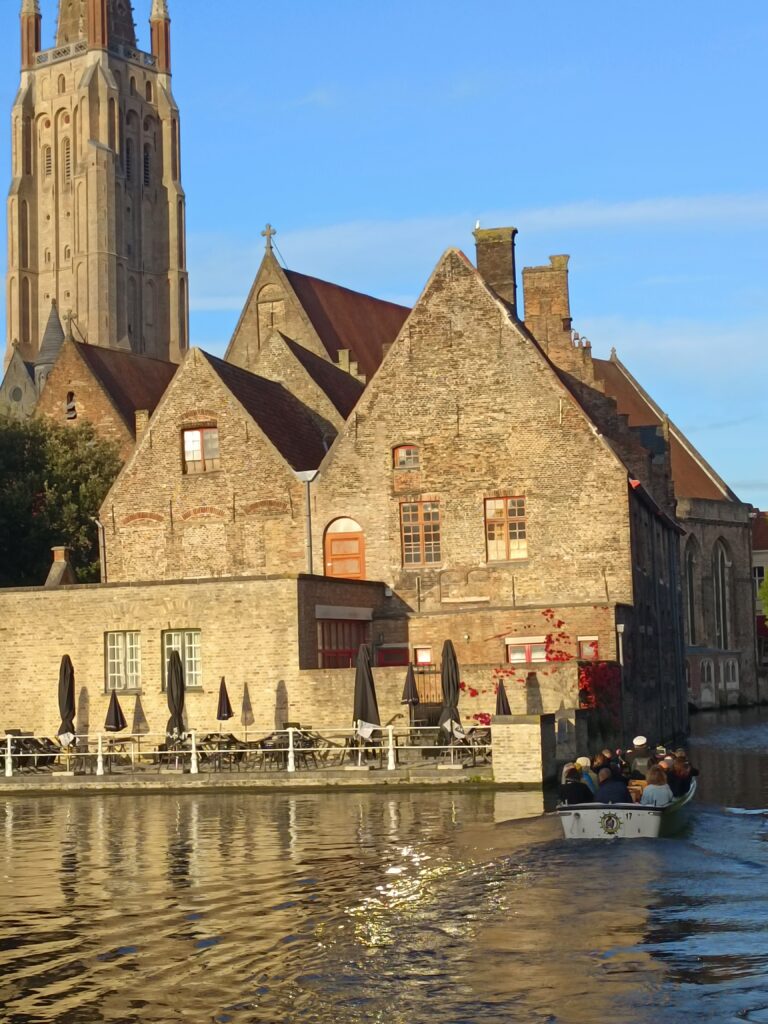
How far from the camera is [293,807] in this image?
2658 centimetres

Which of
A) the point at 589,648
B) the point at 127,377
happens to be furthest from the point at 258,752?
the point at 127,377

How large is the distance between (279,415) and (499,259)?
28.2 feet

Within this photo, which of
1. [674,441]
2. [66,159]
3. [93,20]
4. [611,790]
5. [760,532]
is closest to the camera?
[611,790]

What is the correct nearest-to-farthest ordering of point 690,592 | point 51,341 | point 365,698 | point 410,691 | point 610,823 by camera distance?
point 610,823
point 365,698
point 410,691
point 690,592
point 51,341

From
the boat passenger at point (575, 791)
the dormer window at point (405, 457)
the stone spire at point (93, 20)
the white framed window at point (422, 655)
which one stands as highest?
the stone spire at point (93, 20)

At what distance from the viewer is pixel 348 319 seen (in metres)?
61.1

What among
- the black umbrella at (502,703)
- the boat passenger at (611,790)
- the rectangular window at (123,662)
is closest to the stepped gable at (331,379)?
the rectangular window at (123,662)

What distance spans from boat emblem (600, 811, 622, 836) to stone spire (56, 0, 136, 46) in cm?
13221

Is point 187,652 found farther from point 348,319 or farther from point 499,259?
point 348,319

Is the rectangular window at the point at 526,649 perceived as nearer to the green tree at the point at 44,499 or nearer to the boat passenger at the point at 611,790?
the boat passenger at the point at 611,790

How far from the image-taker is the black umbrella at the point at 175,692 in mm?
33156

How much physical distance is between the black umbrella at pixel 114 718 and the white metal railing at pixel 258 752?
344 millimetres

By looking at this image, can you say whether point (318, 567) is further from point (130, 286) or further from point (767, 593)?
point (130, 286)

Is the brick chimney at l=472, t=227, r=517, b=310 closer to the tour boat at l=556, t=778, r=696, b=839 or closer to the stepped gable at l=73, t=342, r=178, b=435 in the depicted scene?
the stepped gable at l=73, t=342, r=178, b=435
